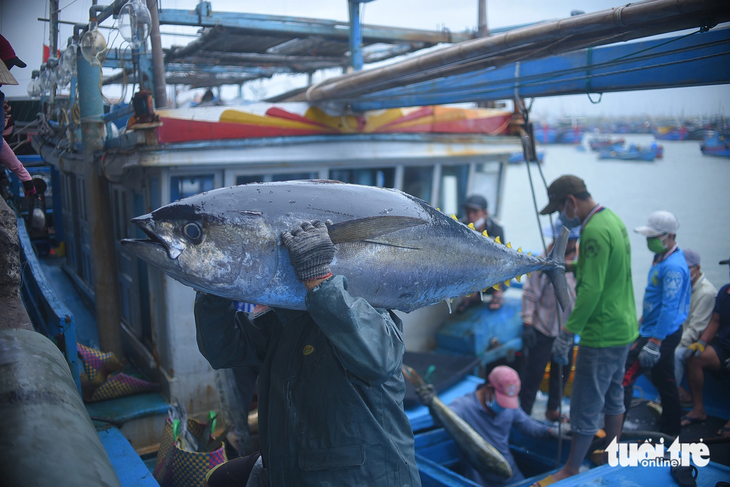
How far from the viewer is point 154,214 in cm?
152

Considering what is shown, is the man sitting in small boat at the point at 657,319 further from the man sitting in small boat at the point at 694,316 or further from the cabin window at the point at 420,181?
the cabin window at the point at 420,181

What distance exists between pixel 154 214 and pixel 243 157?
3257 millimetres

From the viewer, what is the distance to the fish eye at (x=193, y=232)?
1.51 meters

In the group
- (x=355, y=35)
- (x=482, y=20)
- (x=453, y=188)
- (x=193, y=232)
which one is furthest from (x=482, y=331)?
(x=193, y=232)

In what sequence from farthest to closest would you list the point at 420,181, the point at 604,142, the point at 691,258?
the point at 604,142, the point at 420,181, the point at 691,258

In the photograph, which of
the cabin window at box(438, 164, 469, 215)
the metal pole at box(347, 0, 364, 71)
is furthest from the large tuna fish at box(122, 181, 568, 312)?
the cabin window at box(438, 164, 469, 215)

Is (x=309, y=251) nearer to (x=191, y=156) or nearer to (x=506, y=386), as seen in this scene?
(x=506, y=386)

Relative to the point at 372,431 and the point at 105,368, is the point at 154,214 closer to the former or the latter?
the point at 372,431

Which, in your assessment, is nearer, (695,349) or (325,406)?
(325,406)

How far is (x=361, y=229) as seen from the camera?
1.69 metres

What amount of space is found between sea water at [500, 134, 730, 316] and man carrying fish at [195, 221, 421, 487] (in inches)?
269

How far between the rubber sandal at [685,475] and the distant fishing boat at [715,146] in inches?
235

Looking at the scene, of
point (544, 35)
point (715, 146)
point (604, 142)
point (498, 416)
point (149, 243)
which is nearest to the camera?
point (149, 243)

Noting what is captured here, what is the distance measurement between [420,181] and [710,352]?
3.62 m
